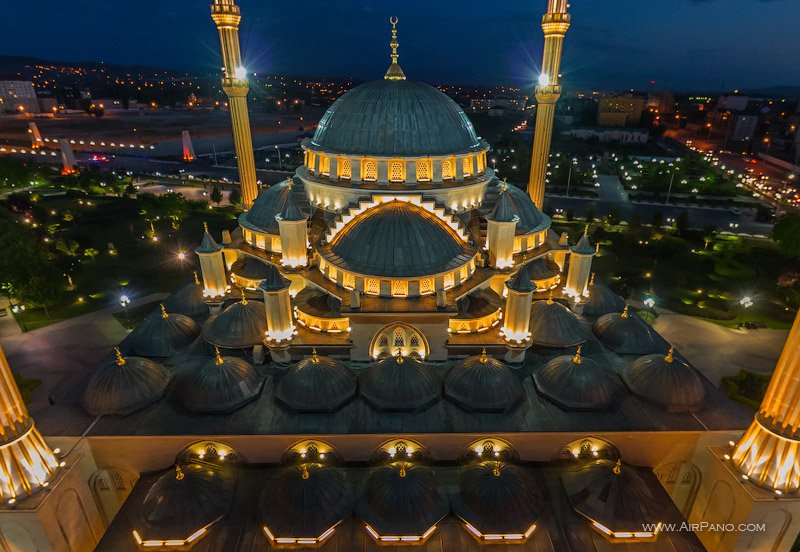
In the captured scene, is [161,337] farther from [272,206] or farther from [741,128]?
[741,128]

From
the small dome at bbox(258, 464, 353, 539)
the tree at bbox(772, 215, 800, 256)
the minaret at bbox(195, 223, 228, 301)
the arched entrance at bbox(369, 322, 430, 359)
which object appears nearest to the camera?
the small dome at bbox(258, 464, 353, 539)

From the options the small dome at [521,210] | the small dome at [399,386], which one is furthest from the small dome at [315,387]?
the small dome at [521,210]

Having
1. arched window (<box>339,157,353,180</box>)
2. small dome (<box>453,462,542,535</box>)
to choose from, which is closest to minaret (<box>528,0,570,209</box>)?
arched window (<box>339,157,353,180</box>)

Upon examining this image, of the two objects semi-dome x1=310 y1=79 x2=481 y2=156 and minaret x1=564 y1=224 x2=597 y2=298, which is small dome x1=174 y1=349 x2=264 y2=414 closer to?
semi-dome x1=310 y1=79 x2=481 y2=156

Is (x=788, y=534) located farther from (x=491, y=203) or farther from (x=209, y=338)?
(x=209, y=338)

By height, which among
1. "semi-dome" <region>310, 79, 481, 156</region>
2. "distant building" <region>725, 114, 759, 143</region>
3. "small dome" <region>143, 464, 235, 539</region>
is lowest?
"small dome" <region>143, 464, 235, 539</region>
